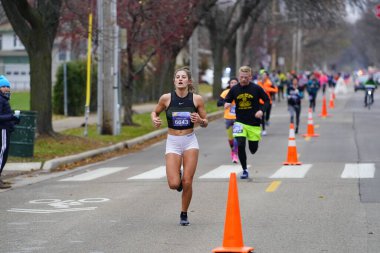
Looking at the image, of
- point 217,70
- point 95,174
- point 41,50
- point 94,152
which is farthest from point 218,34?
point 95,174

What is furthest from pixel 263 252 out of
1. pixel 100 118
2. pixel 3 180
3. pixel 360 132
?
pixel 360 132

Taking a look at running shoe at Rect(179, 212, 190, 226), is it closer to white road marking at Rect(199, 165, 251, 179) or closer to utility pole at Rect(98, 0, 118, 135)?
white road marking at Rect(199, 165, 251, 179)

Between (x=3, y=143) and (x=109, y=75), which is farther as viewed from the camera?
(x=109, y=75)

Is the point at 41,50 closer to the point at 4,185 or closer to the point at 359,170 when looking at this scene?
the point at 4,185

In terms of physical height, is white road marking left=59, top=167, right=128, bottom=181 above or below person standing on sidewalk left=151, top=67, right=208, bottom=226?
below

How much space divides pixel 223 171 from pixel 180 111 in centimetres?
682

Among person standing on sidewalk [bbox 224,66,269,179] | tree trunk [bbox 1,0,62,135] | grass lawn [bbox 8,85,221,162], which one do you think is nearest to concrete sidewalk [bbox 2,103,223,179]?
grass lawn [bbox 8,85,221,162]

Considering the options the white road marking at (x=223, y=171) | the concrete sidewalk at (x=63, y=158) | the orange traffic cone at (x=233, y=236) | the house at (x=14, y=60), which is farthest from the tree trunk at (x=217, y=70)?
the orange traffic cone at (x=233, y=236)

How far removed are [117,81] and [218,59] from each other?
2747 cm

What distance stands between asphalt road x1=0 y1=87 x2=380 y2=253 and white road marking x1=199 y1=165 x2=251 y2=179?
6 centimetres

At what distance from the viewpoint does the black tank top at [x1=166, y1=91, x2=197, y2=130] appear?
37.4 feet

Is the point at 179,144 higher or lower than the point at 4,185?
higher

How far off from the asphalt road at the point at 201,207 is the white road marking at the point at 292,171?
0.06 feet

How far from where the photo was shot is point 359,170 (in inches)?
701
